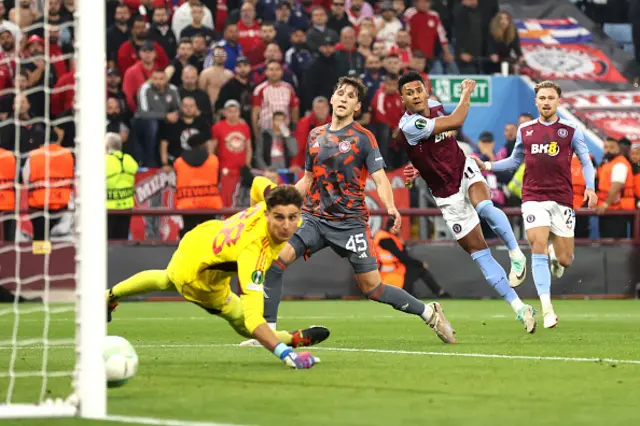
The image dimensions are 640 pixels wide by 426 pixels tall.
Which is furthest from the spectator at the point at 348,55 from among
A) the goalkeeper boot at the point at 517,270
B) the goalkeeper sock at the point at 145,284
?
the goalkeeper sock at the point at 145,284

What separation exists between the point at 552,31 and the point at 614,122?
11.7ft

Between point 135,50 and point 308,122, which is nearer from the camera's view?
point 308,122

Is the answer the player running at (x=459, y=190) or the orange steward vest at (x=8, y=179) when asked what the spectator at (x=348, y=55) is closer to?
the orange steward vest at (x=8, y=179)

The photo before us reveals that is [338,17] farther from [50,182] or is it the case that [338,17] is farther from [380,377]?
[380,377]

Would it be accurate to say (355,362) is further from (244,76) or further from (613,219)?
(244,76)

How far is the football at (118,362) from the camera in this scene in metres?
6.82

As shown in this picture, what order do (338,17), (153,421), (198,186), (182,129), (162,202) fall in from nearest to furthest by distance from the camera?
(153,421), (198,186), (162,202), (182,129), (338,17)

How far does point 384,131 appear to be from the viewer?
19.1 metres

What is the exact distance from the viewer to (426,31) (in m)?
21.7

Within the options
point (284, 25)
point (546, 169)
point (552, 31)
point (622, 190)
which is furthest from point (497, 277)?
point (552, 31)

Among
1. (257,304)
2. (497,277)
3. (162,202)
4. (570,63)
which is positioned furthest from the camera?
(570,63)

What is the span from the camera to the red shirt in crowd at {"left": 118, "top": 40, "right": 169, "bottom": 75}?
19594mm

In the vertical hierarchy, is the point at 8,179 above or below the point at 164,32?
below

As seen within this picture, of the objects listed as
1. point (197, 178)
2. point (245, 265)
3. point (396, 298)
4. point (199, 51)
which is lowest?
point (396, 298)
